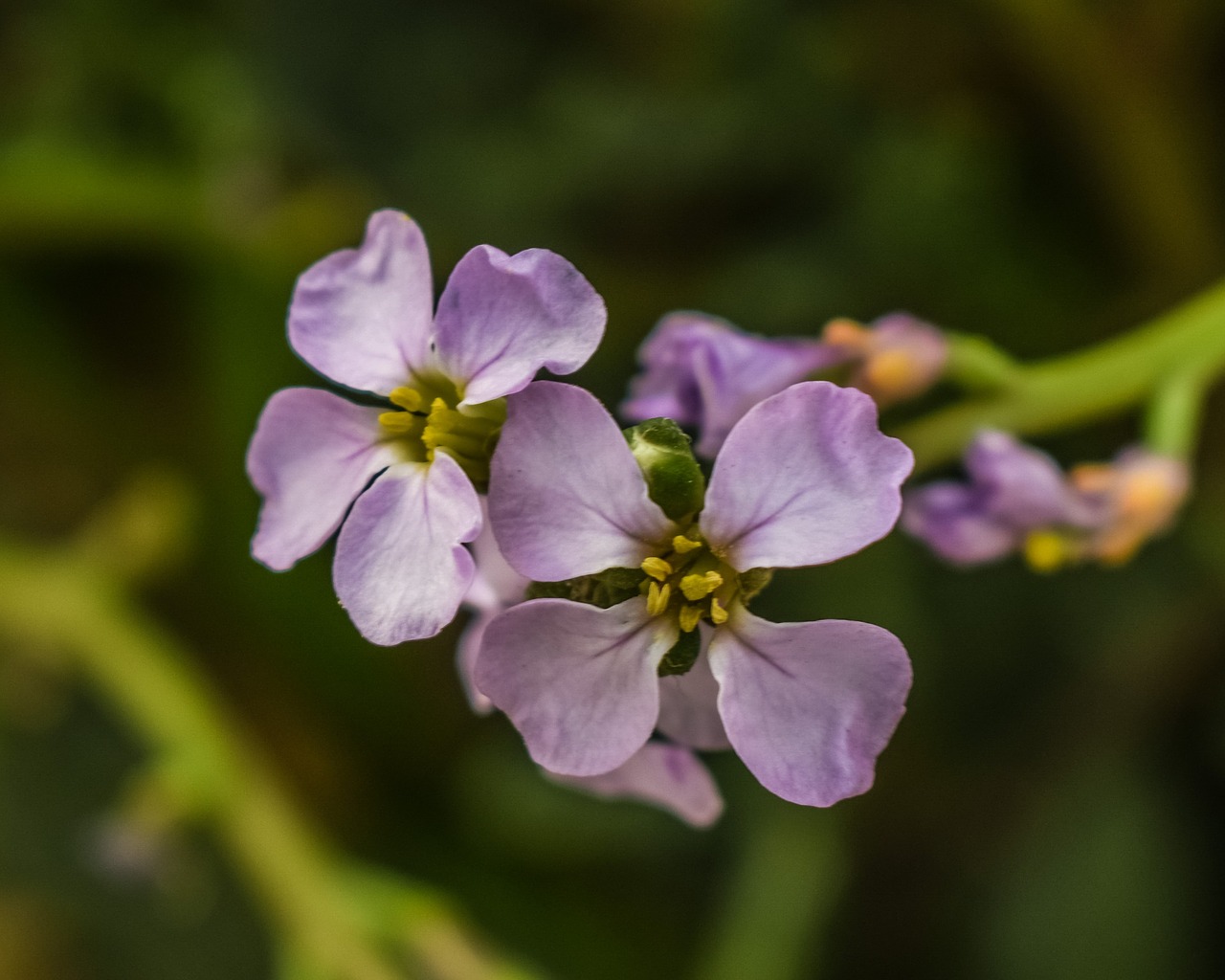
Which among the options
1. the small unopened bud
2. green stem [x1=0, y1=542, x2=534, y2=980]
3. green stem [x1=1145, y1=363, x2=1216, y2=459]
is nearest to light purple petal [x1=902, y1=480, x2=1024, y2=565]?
green stem [x1=1145, y1=363, x2=1216, y2=459]

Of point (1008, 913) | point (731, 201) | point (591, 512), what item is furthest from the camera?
point (731, 201)

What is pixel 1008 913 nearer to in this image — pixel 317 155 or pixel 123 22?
pixel 317 155

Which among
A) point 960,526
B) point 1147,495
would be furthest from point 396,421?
point 1147,495

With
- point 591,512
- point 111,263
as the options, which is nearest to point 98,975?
point 111,263

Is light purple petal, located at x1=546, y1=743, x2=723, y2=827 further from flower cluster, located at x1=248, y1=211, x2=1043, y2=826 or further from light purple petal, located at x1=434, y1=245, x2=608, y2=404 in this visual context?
light purple petal, located at x1=434, y1=245, x2=608, y2=404

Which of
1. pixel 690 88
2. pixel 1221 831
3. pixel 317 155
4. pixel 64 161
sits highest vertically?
pixel 690 88
